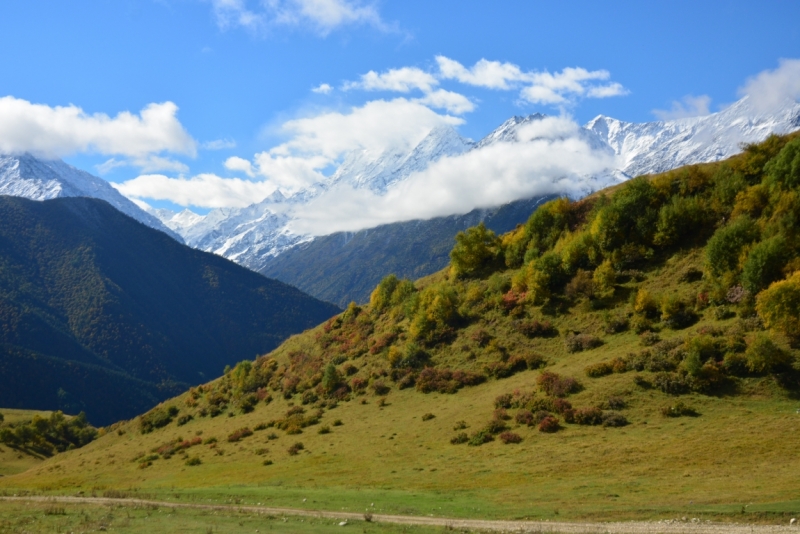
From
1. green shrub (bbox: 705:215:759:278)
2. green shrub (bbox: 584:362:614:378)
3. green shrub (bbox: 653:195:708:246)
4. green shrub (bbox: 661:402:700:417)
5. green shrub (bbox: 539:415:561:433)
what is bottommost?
green shrub (bbox: 539:415:561:433)

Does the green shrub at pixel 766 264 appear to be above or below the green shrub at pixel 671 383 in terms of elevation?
above

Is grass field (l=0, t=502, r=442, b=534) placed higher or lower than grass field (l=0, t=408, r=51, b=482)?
higher

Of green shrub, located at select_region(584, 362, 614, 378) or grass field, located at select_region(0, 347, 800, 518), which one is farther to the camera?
green shrub, located at select_region(584, 362, 614, 378)

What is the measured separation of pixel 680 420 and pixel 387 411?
1348 inches

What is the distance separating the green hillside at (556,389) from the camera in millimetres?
37219

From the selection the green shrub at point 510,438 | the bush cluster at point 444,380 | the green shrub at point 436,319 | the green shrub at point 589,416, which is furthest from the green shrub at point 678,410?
the green shrub at point 436,319

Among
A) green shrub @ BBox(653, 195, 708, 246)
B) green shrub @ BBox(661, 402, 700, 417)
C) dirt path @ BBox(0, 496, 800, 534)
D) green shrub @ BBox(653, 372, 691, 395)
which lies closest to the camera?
dirt path @ BBox(0, 496, 800, 534)

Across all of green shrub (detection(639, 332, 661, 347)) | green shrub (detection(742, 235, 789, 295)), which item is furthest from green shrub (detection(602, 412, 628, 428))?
green shrub (detection(742, 235, 789, 295))

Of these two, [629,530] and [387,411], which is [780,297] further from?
[387,411]

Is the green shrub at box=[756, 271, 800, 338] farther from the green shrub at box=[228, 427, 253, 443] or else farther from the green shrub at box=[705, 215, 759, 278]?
the green shrub at box=[228, 427, 253, 443]

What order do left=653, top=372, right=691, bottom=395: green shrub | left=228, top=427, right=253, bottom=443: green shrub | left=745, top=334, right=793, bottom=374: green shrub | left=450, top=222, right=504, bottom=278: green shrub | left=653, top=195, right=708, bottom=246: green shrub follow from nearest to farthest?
left=745, top=334, right=793, bottom=374: green shrub < left=653, top=372, right=691, bottom=395: green shrub < left=653, top=195, right=708, bottom=246: green shrub < left=228, top=427, right=253, bottom=443: green shrub < left=450, top=222, right=504, bottom=278: green shrub

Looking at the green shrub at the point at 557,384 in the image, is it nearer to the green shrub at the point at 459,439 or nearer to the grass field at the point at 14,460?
the green shrub at the point at 459,439

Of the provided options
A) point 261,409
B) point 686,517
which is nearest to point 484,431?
point 686,517

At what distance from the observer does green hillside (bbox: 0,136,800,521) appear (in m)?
37.2
